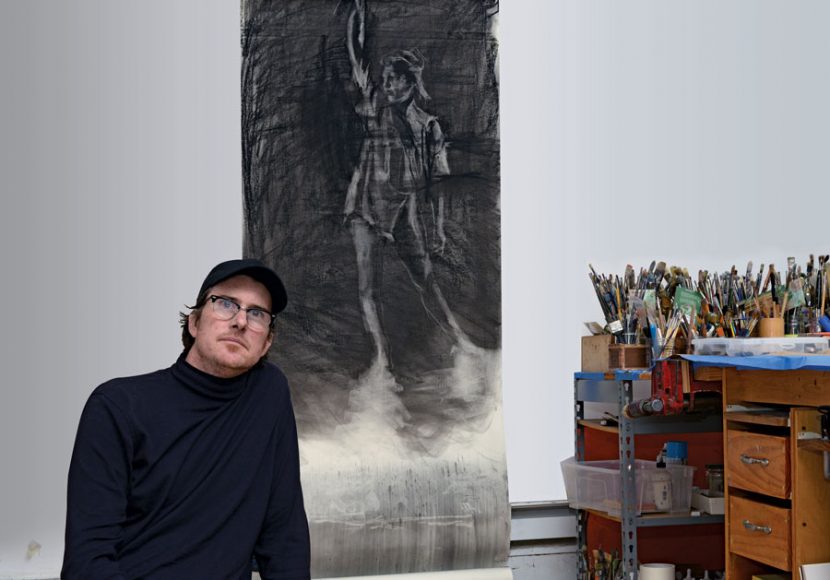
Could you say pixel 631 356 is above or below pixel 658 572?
above

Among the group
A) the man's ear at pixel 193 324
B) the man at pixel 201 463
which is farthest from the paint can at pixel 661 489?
the man's ear at pixel 193 324

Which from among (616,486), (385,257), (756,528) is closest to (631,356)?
(616,486)

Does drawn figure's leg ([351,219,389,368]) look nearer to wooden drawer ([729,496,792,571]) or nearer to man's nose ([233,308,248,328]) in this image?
wooden drawer ([729,496,792,571])

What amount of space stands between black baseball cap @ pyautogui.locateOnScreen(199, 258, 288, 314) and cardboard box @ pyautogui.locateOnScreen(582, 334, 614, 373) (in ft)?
4.67

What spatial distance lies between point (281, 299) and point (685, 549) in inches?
76.0

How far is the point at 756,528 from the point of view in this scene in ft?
7.75

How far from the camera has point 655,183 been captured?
3.28 m

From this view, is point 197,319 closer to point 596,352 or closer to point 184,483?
point 184,483

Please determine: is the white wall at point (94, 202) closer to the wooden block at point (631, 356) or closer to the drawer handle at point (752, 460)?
the wooden block at point (631, 356)

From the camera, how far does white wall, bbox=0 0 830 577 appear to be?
288 centimetres

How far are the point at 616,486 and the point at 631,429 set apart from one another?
21 centimetres

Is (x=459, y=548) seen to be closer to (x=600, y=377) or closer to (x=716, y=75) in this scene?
(x=600, y=377)

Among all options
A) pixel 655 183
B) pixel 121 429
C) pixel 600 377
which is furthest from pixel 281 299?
pixel 655 183

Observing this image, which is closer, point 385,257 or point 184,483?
point 184,483
